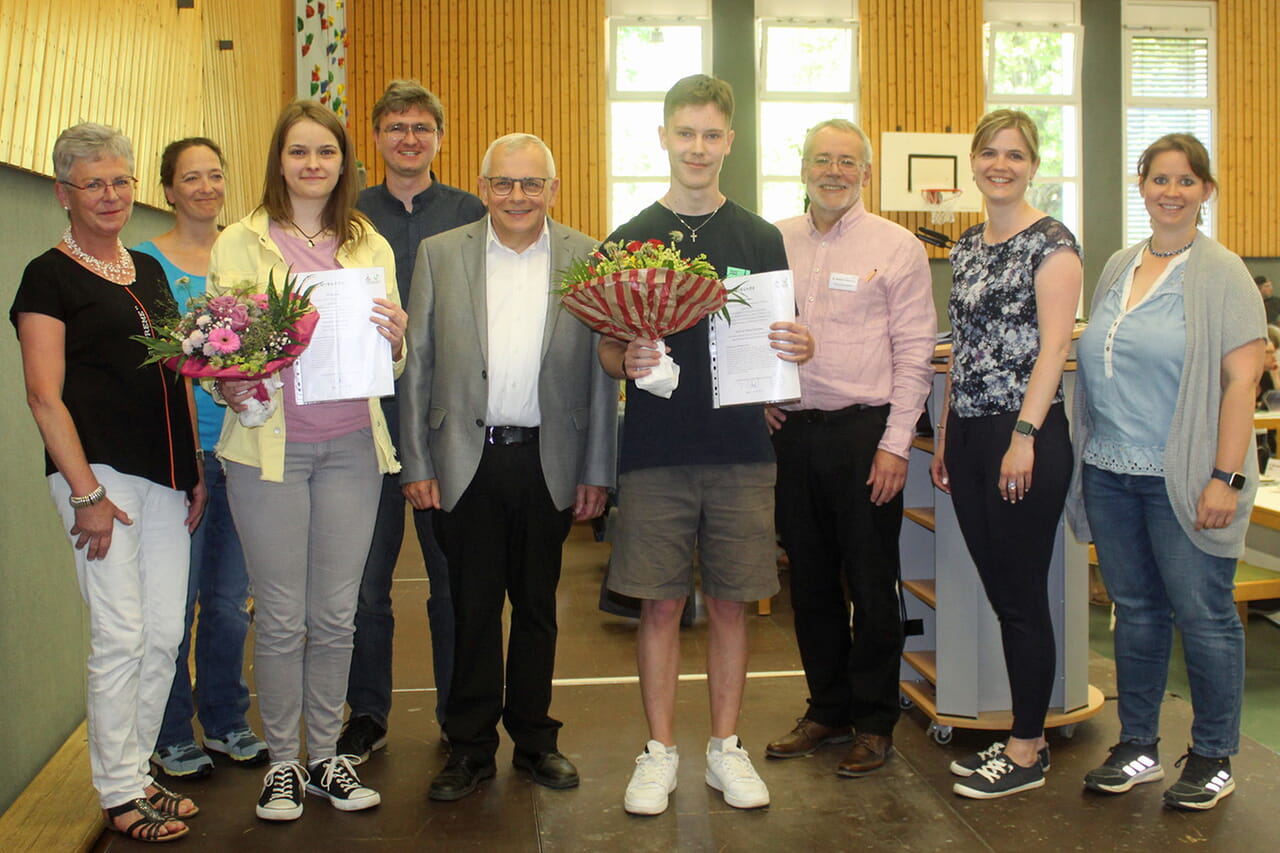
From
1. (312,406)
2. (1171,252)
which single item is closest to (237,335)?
(312,406)

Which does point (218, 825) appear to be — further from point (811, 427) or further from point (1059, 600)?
point (1059, 600)

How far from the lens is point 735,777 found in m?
2.86

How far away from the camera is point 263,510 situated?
2.64 m

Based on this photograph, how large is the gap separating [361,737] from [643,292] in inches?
69.7

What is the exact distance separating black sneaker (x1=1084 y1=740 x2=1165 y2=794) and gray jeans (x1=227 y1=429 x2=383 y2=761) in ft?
7.01

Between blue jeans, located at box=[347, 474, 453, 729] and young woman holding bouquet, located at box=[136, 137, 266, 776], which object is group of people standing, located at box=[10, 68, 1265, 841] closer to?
young woman holding bouquet, located at box=[136, 137, 266, 776]

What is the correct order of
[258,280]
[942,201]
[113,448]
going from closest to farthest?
[113,448] → [258,280] → [942,201]

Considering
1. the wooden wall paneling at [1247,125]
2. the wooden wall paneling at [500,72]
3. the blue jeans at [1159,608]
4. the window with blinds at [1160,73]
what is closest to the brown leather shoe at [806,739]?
the blue jeans at [1159,608]

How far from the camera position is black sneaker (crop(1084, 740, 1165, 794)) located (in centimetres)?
291

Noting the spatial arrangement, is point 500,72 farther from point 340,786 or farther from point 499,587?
point 340,786

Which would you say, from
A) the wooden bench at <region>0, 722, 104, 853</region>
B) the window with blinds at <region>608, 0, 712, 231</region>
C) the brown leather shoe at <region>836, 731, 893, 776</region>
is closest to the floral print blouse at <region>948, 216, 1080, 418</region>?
the brown leather shoe at <region>836, 731, 893, 776</region>

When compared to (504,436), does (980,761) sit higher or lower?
lower

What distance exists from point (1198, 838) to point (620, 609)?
268 cm

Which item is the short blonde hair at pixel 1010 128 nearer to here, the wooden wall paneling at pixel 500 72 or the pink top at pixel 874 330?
the pink top at pixel 874 330
